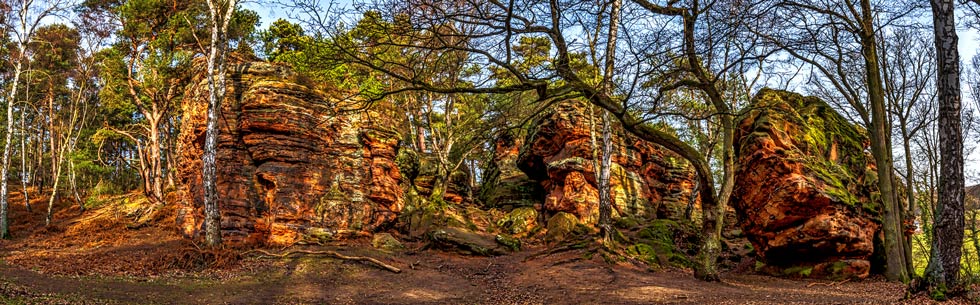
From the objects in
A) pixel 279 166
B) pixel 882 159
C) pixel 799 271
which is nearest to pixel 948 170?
pixel 882 159

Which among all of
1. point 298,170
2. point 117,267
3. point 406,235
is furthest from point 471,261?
point 117,267

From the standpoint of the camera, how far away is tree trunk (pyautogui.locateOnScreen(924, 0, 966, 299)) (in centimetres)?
621

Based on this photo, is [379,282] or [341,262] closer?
[379,282]

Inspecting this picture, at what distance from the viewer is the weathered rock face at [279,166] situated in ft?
51.0

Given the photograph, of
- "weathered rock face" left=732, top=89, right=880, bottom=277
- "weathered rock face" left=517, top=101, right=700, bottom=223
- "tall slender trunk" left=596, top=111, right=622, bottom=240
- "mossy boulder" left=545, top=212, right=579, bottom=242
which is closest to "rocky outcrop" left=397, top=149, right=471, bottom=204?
"weathered rock face" left=517, top=101, right=700, bottom=223

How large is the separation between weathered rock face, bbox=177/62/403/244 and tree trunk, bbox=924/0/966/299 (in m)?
14.2

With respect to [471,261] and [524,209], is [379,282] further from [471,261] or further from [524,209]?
[524,209]

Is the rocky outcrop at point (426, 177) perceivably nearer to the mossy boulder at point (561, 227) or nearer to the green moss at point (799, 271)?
the mossy boulder at point (561, 227)

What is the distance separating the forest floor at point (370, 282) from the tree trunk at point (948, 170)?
331 millimetres

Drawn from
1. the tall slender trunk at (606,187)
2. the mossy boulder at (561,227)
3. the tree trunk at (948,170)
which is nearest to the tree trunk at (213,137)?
the mossy boulder at (561,227)

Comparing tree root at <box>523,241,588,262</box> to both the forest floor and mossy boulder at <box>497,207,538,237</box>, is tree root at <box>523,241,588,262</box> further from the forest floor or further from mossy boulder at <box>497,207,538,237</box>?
mossy boulder at <box>497,207,538,237</box>

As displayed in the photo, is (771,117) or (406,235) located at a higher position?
(771,117)

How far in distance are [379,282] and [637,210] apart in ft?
42.4

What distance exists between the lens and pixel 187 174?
57.1ft
